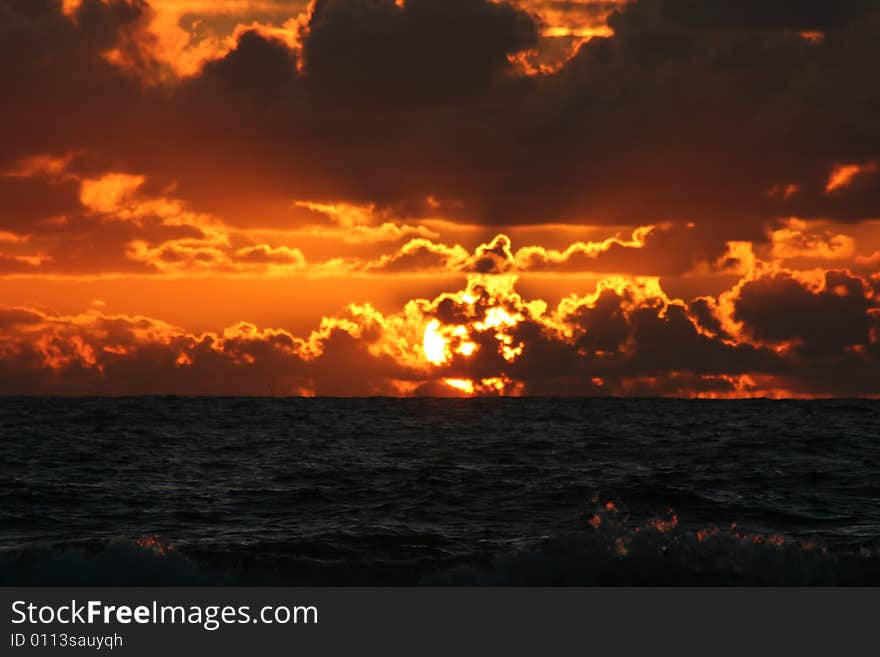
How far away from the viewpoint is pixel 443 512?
32500 millimetres

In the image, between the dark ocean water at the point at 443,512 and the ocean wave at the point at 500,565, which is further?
the dark ocean water at the point at 443,512

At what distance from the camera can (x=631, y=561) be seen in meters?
25.2

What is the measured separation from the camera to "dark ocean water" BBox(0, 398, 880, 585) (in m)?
25.0

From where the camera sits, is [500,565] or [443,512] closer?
[500,565]

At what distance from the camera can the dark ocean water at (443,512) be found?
2497 cm

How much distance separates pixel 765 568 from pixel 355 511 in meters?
12.5

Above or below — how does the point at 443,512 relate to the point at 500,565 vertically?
above

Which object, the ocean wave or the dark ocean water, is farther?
the dark ocean water
